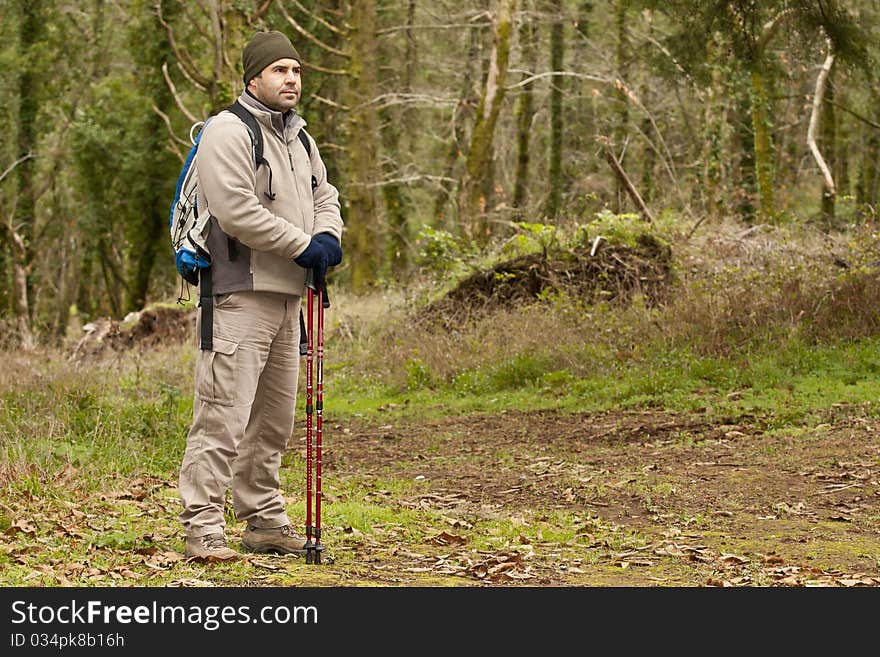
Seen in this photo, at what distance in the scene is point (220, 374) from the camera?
593 cm

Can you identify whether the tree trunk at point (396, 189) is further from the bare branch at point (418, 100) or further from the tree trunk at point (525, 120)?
the bare branch at point (418, 100)

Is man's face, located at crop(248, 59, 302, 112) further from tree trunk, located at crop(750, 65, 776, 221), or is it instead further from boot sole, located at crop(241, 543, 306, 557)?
tree trunk, located at crop(750, 65, 776, 221)

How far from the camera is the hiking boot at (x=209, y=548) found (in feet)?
19.0

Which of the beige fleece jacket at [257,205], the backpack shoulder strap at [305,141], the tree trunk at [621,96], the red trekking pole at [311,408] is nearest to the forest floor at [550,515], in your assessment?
the red trekking pole at [311,408]

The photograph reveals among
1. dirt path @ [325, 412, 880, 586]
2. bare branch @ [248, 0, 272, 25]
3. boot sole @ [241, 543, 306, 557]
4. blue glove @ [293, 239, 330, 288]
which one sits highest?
bare branch @ [248, 0, 272, 25]

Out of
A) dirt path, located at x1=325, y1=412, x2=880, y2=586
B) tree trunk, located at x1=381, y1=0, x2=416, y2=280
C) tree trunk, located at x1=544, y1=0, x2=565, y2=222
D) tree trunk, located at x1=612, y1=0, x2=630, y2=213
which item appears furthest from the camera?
tree trunk, located at x1=381, y1=0, x2=416, y2=280

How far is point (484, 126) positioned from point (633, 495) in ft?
48.4

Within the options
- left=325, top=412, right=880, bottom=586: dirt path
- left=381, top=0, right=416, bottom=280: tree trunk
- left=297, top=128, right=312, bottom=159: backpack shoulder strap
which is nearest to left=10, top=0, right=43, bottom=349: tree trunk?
left=381, top=0, right=416, bottom=280: tree trunk

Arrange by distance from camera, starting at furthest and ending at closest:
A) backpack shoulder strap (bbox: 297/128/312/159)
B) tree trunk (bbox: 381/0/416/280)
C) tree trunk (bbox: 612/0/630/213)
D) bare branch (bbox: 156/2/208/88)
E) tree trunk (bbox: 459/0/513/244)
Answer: tree trunk (bbox: 381/0/416/280) → tree trunk (bbox: 612/0/630/213) → tree trunk (bbox: 459/0/513/244) → bare branch (bbox: 156/2/208/88) → backpack shoulder strap (bbox: 297/128/312/159)

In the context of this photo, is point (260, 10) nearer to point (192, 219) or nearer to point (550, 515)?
point (550, 515)

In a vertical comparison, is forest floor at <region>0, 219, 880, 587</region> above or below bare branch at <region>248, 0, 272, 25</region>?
below

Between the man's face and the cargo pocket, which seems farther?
the man's face

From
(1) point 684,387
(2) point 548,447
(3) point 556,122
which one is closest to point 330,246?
(2) point 548,447

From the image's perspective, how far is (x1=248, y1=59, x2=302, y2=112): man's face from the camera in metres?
6.05
